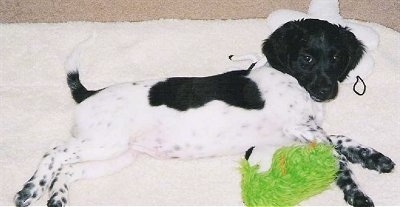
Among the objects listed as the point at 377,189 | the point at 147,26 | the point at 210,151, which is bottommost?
the point at 377,189

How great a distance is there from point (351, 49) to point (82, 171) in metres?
1.69

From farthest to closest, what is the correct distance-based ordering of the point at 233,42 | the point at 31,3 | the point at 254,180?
the point at 31,3 → the point at 233,42 → the point at 254,180

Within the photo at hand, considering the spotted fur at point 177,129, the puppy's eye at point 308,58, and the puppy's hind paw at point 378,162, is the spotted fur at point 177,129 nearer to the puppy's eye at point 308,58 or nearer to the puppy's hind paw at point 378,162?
the puppy's hind paw at point 378,162

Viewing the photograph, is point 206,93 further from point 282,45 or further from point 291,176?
point 291,176

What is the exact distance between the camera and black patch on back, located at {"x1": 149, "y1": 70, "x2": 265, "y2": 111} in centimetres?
332

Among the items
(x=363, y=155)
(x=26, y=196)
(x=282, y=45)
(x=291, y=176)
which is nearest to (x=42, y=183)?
(x=26, y=196)

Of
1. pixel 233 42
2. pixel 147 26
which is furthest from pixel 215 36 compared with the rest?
pixel 147 26

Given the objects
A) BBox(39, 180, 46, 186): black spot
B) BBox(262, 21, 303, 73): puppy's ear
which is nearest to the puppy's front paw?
BBox(262, 21, 303, 73): puppy's ear

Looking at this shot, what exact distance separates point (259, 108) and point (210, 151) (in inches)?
14.2

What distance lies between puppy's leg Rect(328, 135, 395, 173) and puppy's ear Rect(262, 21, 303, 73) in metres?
0.51

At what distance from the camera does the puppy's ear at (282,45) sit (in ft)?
11.4

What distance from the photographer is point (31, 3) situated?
448 centimetres

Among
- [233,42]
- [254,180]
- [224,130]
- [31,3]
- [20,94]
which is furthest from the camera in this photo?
[31,3]

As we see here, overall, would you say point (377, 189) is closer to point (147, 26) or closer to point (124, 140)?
point (124, 140)
